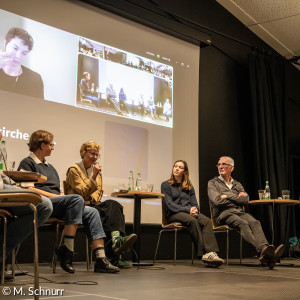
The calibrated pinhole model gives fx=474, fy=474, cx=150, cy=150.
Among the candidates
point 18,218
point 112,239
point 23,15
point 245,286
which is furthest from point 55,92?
point 245,286

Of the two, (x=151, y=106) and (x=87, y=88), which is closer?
(x=87, y=88)

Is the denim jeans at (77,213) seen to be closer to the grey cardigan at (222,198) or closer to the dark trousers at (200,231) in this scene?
the dark trousers at (200,231)

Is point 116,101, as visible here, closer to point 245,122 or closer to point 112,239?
point 112,239

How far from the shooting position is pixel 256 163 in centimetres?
652

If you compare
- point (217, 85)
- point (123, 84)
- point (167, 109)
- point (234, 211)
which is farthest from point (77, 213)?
point (217, 85)

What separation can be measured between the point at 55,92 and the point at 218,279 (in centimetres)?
232

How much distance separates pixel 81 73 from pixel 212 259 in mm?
2119

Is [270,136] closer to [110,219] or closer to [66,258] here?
[110,219]

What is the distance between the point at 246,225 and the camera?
176 inches

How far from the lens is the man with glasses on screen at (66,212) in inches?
125

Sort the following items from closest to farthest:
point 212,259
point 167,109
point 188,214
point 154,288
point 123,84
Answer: point 154,288, point 212,259, point 188,214, point 123,84, point 167,109

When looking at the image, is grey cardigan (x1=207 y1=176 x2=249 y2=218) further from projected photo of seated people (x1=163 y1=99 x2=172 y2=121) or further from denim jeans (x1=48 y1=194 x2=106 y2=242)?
denim jeans (x1=48 y1=194 x2=106 y2=242)

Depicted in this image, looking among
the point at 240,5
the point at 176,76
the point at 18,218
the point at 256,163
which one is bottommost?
the point at 18,218

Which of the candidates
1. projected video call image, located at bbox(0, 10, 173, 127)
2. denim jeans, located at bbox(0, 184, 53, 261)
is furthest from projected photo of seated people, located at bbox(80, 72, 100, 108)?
denim jeans, located at bbox(0, 184, 53, 261)
